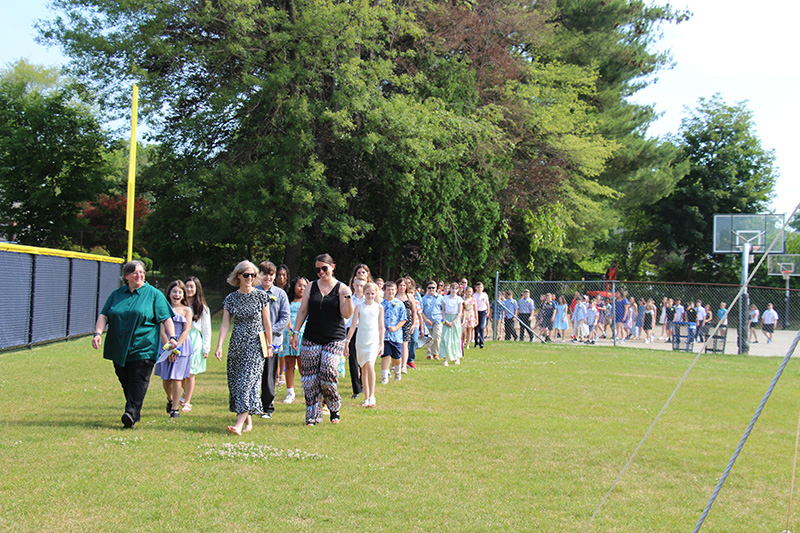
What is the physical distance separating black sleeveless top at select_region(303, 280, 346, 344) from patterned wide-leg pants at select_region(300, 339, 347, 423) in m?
0.08

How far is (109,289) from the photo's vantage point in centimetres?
2286

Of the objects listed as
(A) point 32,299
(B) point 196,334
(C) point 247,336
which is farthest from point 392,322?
(A) point 32,299

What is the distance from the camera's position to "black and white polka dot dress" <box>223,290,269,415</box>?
25.4 feet

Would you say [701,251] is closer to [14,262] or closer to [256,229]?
[256,229]

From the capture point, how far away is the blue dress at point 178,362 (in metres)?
8.69

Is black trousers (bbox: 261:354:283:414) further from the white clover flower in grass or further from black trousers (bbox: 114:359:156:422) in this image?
the white clover flower in grass

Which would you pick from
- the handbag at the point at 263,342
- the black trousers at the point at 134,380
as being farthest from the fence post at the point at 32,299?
the handbag at the point at 263,342

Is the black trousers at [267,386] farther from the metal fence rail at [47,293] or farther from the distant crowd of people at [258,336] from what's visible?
the metal fence rail at [47,293]

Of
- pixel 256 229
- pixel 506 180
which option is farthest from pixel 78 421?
pixel 506 180

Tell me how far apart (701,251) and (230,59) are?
39512mm

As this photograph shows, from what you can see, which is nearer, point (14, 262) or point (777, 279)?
point (14, 262)

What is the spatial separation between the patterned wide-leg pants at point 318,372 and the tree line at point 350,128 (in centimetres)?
1649

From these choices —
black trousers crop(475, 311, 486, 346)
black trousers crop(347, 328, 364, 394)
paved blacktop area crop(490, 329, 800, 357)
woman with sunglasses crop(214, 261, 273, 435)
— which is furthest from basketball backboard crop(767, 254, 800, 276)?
woman with sunglasses crop(214, 261, 273, 435)

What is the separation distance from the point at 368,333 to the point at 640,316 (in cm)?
1866
